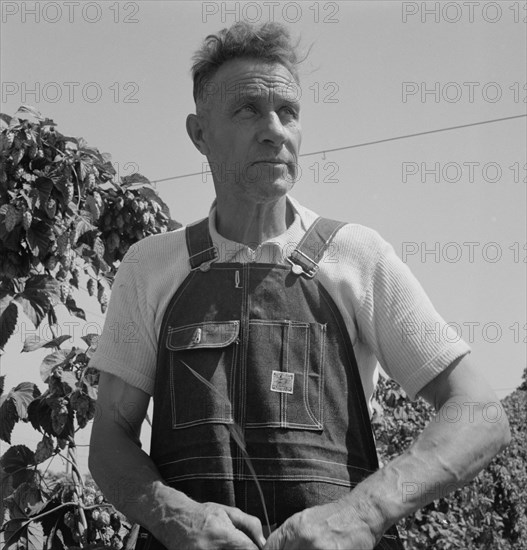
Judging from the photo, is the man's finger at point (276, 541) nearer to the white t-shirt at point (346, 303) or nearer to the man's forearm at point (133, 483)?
the man's forearm at point (133, 483)

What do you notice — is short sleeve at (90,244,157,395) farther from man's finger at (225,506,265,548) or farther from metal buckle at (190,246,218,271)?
man's finger at (225,506,265,548)

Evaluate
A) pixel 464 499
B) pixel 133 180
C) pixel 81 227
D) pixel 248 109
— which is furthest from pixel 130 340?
pixel 464 499

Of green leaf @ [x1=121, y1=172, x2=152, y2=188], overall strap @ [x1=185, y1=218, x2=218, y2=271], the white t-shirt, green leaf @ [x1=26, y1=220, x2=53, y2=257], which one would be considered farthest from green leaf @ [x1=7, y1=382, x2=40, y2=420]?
overall strap @ [x1=185, y1=218, x2=218, y2=271]

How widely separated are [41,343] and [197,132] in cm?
149

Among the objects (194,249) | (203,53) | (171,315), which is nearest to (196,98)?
(203,53)

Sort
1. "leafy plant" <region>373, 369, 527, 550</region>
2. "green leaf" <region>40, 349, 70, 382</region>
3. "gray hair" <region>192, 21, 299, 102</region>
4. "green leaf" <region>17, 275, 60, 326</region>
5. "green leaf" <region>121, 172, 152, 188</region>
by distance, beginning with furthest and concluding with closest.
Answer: "leafy plant" <region>373, 369, 527, 550</region>
"green leaf" <region>121, 172, 152, 188</region>
"green leaf" <region>17, 275, 60, 326</region>
"green leaf" <region>40, 349, 70, 382</region>
"gray hair" <region>192, 21, 299, 102</region>

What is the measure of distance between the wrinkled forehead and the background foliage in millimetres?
1425

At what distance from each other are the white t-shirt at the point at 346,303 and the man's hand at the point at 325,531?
32cm

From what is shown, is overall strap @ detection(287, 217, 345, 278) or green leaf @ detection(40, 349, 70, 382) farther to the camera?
green leaf @ detection(40, 349, 70, 382)

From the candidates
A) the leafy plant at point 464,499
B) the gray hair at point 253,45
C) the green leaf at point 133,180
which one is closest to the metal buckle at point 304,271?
the gray hair at point 253,45

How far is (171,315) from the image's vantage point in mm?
1910

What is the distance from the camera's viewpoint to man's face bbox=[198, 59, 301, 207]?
1.90 metres

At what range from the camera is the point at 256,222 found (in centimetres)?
195

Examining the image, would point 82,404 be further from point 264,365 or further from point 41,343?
point 264,365
